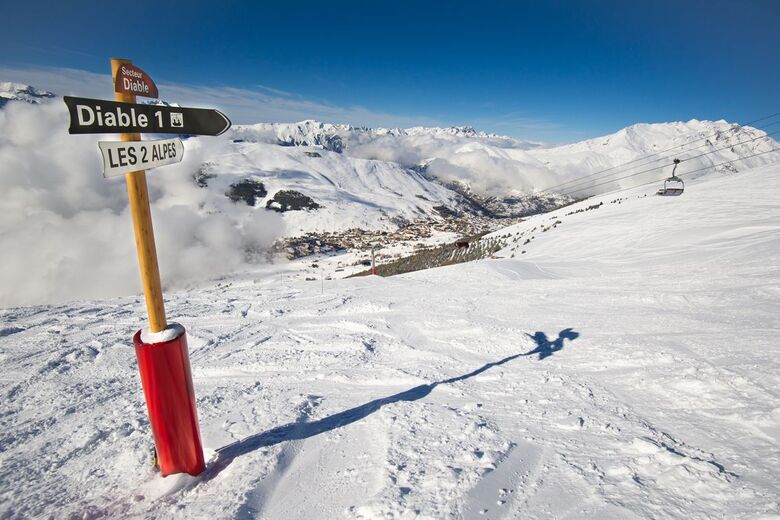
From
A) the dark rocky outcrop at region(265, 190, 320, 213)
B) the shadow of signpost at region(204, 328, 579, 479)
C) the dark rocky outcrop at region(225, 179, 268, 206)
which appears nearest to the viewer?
the shadow of signpost at region(204, 328, 579, 479)

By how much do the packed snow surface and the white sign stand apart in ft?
9.00

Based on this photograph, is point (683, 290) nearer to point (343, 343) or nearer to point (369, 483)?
point (343, 343)

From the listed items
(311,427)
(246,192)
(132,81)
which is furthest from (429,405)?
(246,192)

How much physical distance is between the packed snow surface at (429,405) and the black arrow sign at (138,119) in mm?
3037

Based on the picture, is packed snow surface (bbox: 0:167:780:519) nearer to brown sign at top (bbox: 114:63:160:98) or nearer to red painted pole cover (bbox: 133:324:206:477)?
red painted pole cover (bbox: 133:324:206:477)

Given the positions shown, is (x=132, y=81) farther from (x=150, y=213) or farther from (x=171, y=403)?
(x=171, y=403)

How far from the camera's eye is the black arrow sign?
255 cm

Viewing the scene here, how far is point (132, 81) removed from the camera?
9.36 feet

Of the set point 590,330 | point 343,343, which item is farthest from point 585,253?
point 343,343

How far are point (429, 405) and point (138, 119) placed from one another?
4268 millimetres

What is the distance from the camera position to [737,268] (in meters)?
10.1

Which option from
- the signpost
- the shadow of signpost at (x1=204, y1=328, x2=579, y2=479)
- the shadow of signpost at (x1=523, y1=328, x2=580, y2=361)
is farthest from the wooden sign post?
the shadow of signpost at (x1=523, y1=328, x2=580, y2=361)

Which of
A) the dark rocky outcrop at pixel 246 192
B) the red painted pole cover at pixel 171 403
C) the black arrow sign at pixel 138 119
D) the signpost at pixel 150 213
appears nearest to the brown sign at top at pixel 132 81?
the signpost at pixel 150 213

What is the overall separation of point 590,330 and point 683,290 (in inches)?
148
